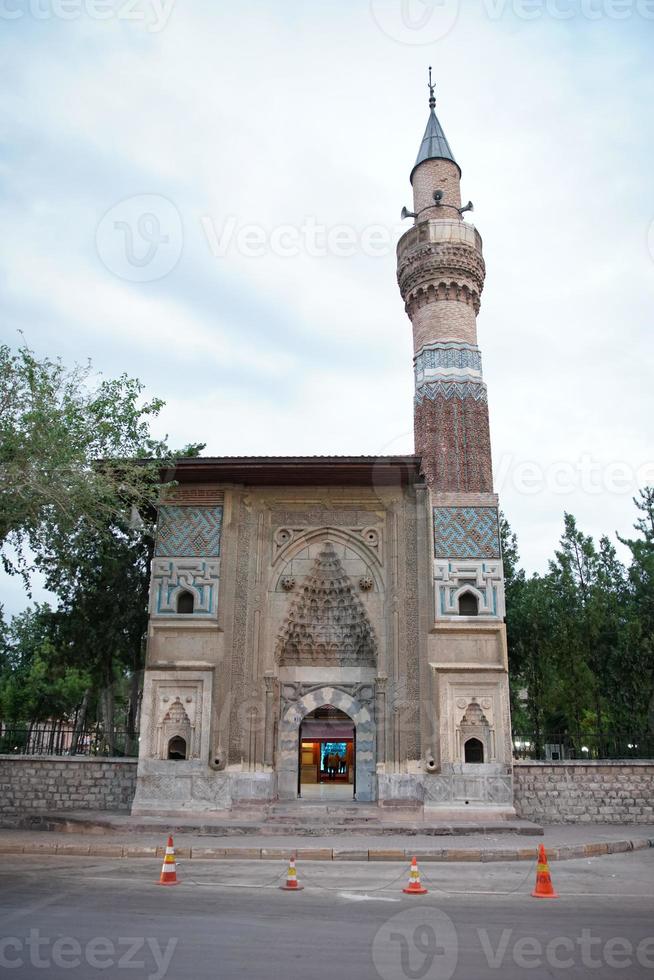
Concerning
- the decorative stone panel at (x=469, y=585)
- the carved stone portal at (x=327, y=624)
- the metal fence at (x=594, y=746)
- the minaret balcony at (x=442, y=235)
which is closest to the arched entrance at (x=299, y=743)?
the carved stone portal at (x=327, y=624)

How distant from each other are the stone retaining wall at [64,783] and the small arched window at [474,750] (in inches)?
237

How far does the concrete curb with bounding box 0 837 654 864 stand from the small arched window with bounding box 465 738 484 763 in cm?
318

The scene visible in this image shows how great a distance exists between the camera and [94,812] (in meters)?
13.4

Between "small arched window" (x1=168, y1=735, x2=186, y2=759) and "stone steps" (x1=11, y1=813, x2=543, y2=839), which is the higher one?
"small arched window" (x1=168, y1=735, x2=186, y2=759)

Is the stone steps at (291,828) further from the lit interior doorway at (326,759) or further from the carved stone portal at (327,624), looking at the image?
the lit interior doorway at (326,759)

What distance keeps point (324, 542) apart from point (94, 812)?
6.29 m

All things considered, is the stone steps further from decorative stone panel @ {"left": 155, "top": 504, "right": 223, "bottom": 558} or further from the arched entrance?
decorative stone panel @ {"left": 155, "top": 504, "right": 223, "bottom": 558}

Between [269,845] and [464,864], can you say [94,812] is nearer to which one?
[269,845]

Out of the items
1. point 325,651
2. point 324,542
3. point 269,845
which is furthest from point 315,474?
point 269,845

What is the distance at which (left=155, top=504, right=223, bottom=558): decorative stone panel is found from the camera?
14.2 metres

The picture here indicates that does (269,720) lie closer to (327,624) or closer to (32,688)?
(327,624)

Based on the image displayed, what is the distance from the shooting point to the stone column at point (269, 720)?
13.4 m

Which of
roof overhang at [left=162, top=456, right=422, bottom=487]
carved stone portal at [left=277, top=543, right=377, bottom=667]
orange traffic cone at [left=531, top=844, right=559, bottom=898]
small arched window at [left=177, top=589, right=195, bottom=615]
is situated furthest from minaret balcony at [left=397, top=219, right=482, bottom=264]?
orange traffic cone at [left=531, top=844, right=559, bottom=898]

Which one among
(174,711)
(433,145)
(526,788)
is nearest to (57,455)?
(174,711)
